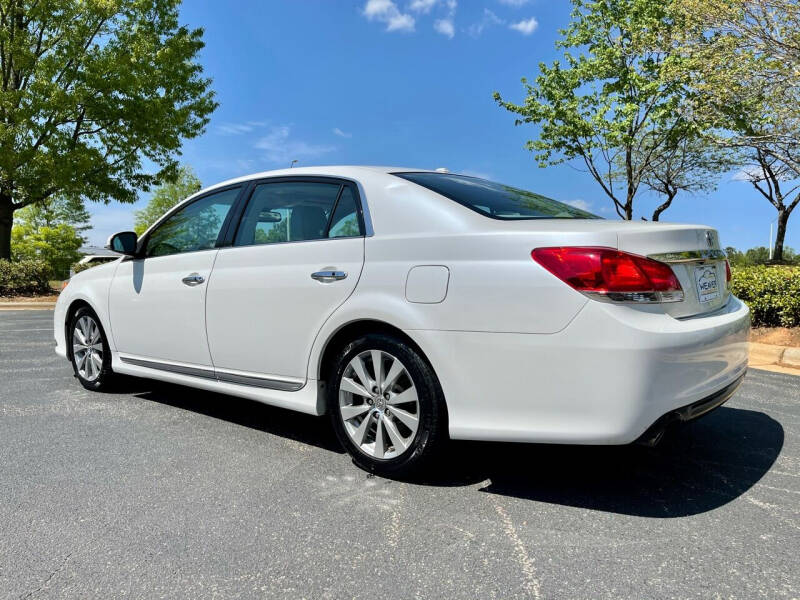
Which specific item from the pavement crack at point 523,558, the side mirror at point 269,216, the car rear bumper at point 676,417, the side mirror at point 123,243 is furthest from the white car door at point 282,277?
the car rear bumper at point 676,417

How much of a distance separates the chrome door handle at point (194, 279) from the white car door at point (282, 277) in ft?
0.37

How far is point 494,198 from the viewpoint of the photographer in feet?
11.2

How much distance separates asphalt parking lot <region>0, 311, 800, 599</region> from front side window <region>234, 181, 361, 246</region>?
4.22ft

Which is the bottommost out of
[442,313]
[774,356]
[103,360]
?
[774,356]

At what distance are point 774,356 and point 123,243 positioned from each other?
7.00 meters

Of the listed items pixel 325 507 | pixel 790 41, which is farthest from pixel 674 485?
pixel 790 41

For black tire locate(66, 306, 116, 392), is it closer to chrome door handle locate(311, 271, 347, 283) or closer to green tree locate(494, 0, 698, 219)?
chrome door handle locate(311, 271, 347, 283)

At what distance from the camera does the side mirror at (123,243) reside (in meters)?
4.59

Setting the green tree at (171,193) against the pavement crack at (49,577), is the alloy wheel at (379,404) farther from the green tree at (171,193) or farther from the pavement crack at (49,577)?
the green tree at (171,193)

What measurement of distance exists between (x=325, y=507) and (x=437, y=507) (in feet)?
1.70

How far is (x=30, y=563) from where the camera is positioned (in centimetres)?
226

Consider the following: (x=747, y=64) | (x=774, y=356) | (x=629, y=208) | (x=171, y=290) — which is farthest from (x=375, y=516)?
(x=629, y=208)

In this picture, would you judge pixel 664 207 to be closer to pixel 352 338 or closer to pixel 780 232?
pixel 780 232

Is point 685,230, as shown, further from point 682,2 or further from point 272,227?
point 682,2
